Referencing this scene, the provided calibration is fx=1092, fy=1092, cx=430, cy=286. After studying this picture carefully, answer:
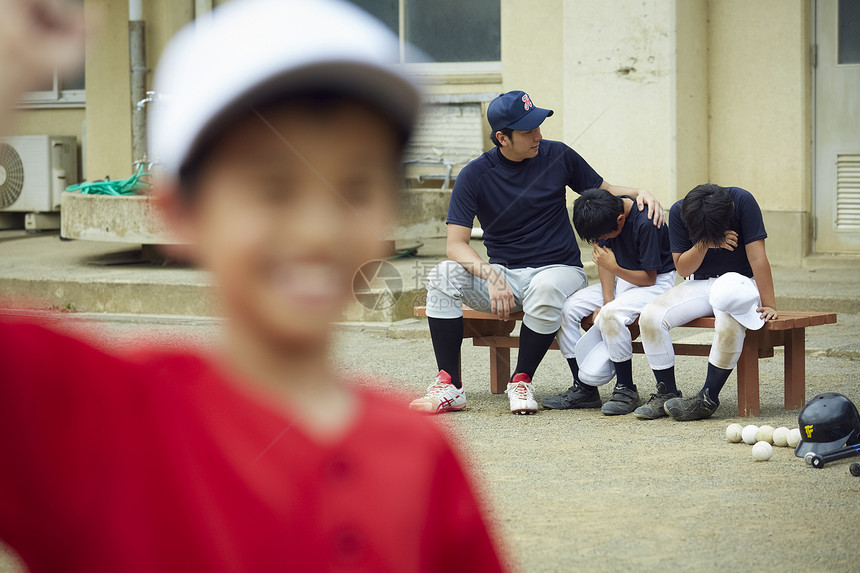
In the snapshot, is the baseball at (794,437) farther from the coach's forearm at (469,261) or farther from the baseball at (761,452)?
the coach's forearm at (469,261)

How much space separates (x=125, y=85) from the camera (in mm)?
12203

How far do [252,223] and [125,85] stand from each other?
12.1m

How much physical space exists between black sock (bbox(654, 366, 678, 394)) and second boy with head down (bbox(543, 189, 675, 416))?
0.50 feet

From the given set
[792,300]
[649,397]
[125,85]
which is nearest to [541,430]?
[649,397]

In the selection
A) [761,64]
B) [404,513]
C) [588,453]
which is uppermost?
[761,64]

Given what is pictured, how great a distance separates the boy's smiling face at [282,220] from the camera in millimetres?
753

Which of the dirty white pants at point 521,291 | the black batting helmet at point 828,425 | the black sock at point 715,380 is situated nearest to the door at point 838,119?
the dirty white pants at point 521,291

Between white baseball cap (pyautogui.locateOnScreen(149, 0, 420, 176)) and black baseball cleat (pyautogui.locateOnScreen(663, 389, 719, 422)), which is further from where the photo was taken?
black baseball cleat (pyautogui.locateOnScreen(663, 389, 719, 422))

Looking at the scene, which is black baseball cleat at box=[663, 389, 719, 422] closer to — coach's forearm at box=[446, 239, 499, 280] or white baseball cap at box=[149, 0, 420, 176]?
coach's forearm at box=[446, 239, 499, 280]

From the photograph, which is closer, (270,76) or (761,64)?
A: (270,76)

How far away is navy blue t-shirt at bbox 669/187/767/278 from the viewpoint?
476 centimetres

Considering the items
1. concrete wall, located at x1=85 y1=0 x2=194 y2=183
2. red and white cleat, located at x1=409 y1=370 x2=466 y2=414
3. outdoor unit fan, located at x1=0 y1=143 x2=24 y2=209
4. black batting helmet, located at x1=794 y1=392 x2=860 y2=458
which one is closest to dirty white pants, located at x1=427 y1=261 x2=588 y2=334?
red and white cleat, located at x1=409 y1=370 x2=466 y2=414

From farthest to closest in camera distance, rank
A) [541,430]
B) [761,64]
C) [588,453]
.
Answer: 1. [761,64]
2. [541,430]
3. [588,453]

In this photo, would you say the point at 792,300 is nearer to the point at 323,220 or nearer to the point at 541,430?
the point at 541,430
